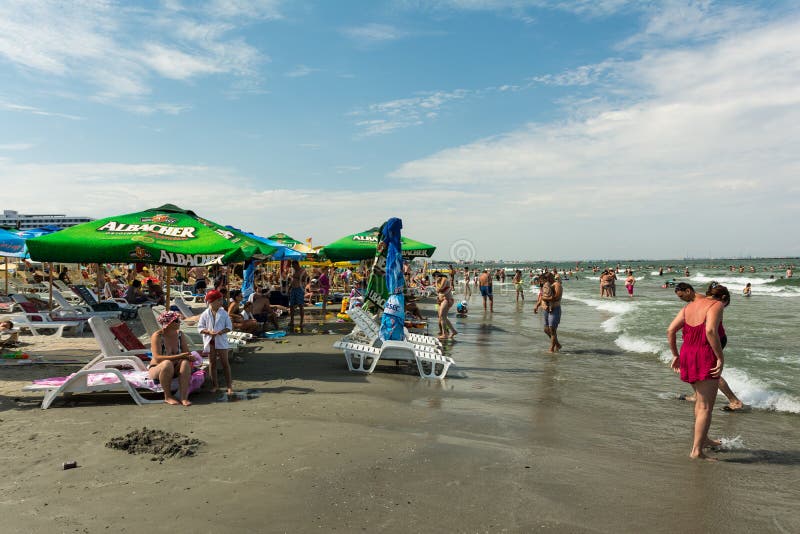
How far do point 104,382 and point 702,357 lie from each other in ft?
20.3

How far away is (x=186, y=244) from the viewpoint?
7.00m

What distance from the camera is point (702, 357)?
467cm

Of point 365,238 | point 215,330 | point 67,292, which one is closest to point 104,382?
point 215,330

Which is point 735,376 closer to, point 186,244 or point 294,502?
point 294,502

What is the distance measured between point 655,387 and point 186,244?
7302mm

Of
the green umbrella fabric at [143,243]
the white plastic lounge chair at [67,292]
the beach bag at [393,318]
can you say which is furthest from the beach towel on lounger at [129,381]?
the white plastic lounge chair at [67,292]

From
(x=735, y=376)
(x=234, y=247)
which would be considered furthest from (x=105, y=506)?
(x=735, y=376)

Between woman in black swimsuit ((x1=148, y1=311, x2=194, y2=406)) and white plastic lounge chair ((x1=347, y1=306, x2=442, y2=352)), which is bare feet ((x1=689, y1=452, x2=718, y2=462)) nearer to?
white plastic lounge chair ((x1=347, y1=306, x2=442, y2=352))

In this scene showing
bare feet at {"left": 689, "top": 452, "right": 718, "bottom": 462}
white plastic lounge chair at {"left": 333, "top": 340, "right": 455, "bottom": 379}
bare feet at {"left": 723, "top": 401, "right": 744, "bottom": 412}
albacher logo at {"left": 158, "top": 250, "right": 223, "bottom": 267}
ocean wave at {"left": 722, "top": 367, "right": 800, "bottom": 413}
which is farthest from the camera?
white plastic lounge chair at {"left": 333, "top": 340, "right": 455, "bottom": 379}

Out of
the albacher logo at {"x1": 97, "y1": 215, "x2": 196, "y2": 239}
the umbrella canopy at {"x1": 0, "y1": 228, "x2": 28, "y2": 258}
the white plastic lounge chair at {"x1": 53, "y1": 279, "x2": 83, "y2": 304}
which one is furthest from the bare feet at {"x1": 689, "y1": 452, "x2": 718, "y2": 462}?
the white plastic lounge chair at {"x1": 53, "y1": 279, "x2": 83, "y2": 304}

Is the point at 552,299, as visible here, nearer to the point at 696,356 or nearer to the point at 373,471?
the point at 696,356

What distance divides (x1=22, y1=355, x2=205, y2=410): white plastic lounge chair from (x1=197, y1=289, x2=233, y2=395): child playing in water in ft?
1.87

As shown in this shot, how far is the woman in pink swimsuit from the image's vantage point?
4.62 m

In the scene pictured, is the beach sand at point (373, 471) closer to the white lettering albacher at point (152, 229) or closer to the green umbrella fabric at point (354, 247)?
the white lettering albacher at point (152, 229)
